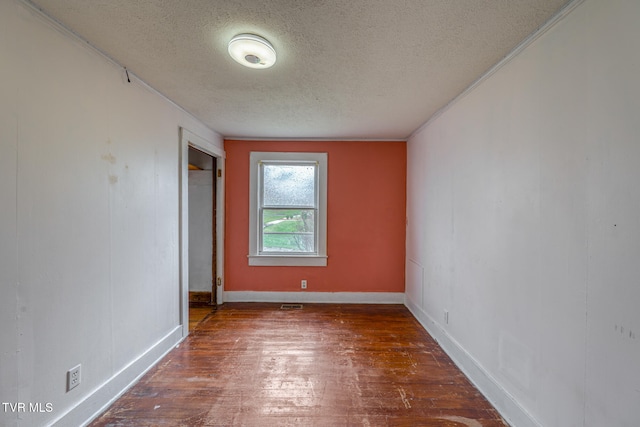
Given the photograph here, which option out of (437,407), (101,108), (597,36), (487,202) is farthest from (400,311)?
(101,108)

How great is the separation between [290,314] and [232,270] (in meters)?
1.10

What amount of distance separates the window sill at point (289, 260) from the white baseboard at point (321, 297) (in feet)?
1.38

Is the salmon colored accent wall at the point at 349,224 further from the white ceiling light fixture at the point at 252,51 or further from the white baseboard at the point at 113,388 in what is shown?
the white ceiling light fixture at the point at 252,51

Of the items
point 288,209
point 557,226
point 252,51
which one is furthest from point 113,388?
point 557,226

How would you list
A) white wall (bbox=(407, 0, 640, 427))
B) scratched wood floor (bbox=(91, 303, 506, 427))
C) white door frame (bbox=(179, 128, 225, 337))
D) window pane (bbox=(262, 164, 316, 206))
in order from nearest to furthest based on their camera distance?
1. white wall (bbox=(407, 0, 640, 427))
2. scratched wood floor (bbox=(91, 303, 506, 427))
3. white door frame (bbox=(179, 128, 225, 337))
4. window pane (bbox=(262, 164, 316, 206))

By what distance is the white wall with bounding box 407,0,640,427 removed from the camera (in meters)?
1.06

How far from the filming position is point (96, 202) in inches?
67.3

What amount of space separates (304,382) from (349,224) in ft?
7.29

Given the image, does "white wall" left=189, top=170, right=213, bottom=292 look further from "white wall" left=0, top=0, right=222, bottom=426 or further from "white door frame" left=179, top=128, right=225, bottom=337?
"white wall" left=0, top=0, right=222, bottom=426

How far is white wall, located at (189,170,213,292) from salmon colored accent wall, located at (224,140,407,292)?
0.24 meters

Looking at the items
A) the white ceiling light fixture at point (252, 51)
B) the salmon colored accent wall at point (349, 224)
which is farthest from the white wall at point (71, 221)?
Answer: the salmon colored accent wall at point (349, 224)

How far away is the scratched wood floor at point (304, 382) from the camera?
171 centimetres

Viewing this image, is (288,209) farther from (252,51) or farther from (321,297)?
(252,51)

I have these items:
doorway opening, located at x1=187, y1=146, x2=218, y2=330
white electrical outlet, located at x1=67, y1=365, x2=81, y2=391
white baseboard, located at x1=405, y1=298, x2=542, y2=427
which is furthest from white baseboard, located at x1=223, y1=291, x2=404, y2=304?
white electrical outlet, located at x1=67, y1=365, x2=81, y2=391
